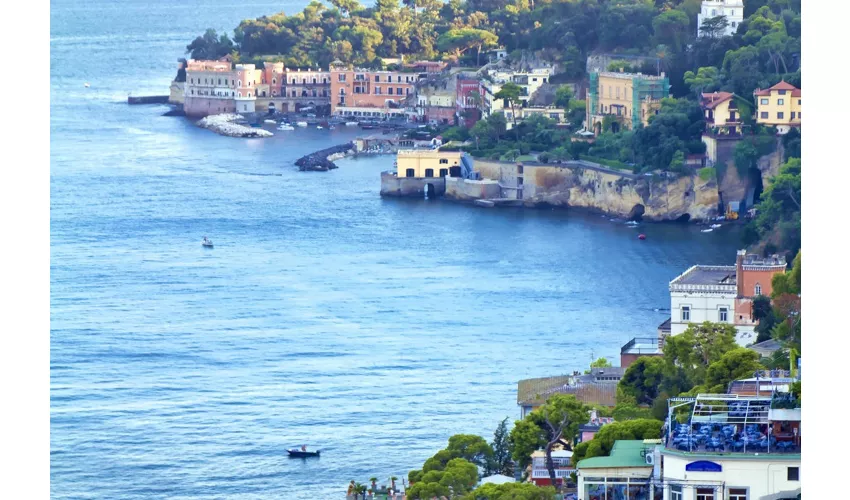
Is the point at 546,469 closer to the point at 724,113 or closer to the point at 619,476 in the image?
the point at 619,476

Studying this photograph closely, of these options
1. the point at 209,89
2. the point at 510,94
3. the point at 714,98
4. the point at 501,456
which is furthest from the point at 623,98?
the point at 501,456

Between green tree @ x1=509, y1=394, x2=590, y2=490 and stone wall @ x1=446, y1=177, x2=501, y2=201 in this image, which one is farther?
stone wall @ x1=446, y1=177, x2=501, y2=201

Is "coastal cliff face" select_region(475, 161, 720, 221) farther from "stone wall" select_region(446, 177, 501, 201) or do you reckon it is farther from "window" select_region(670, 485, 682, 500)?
"window" select_region(670, 485, 682, 500)

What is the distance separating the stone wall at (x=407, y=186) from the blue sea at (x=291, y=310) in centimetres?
23

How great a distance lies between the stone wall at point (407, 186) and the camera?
94.3 feet

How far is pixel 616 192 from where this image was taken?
26641mm

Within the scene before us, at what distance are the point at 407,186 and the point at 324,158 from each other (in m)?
3.46

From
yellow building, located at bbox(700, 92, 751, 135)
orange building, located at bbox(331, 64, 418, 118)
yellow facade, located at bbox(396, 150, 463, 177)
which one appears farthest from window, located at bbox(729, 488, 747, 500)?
orange building, located at bbox(331, 64, 418, 118)

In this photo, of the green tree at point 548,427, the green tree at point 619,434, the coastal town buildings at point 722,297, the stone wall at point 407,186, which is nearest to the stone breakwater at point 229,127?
the stone wall at point 407,186

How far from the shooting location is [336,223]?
26328 millimetres

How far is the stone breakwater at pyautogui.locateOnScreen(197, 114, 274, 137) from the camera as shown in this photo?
3669cm

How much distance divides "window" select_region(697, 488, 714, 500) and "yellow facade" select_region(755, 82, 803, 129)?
73.4ft
